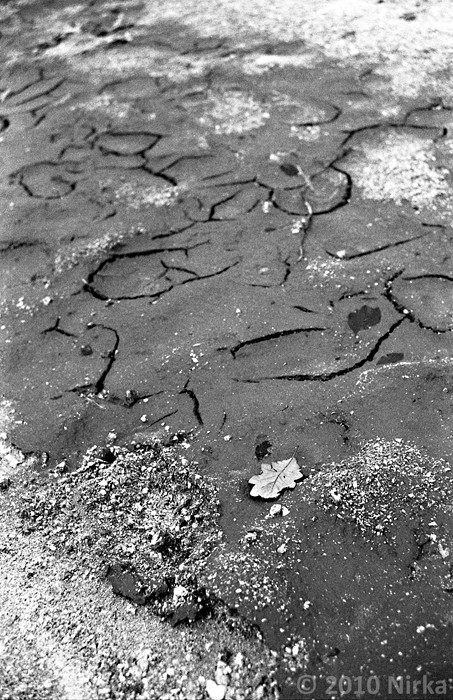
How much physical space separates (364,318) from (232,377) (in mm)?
625

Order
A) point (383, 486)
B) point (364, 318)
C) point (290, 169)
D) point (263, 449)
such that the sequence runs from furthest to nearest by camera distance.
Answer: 1. point (290, 169)
2. point (364, 318)
3. point (263, 449)
4. point (383, 486)

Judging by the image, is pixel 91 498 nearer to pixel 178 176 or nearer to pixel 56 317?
pixel 56 317

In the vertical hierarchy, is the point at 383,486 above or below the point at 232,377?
below

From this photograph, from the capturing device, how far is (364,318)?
116 inches

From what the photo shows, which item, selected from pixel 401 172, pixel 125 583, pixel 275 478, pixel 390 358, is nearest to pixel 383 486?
pixel 275 478

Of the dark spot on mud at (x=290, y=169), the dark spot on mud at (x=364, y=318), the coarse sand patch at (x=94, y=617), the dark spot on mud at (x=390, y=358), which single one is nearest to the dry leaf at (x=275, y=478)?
the coarse sand patch at (x=94, y=617)

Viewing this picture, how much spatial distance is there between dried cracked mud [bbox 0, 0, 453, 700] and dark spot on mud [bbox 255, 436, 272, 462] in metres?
0.03

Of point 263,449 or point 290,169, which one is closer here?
point 263,449

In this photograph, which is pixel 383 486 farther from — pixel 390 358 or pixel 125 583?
pixel 125 583

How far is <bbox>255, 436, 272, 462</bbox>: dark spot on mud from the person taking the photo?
99.4 inches

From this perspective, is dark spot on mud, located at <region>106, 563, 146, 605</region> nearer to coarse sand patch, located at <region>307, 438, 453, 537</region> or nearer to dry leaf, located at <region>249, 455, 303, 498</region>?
dry leaf, located at <region>249, 455, 303, 498</region>

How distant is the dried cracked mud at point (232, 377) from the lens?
2096mm

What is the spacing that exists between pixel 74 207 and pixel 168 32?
2.35 meters

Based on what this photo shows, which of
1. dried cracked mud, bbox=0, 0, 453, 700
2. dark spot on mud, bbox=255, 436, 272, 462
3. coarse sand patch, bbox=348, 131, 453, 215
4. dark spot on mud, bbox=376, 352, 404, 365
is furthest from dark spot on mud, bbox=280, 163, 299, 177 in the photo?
dark spot on mud, bbox=255, 436, 272, 462
